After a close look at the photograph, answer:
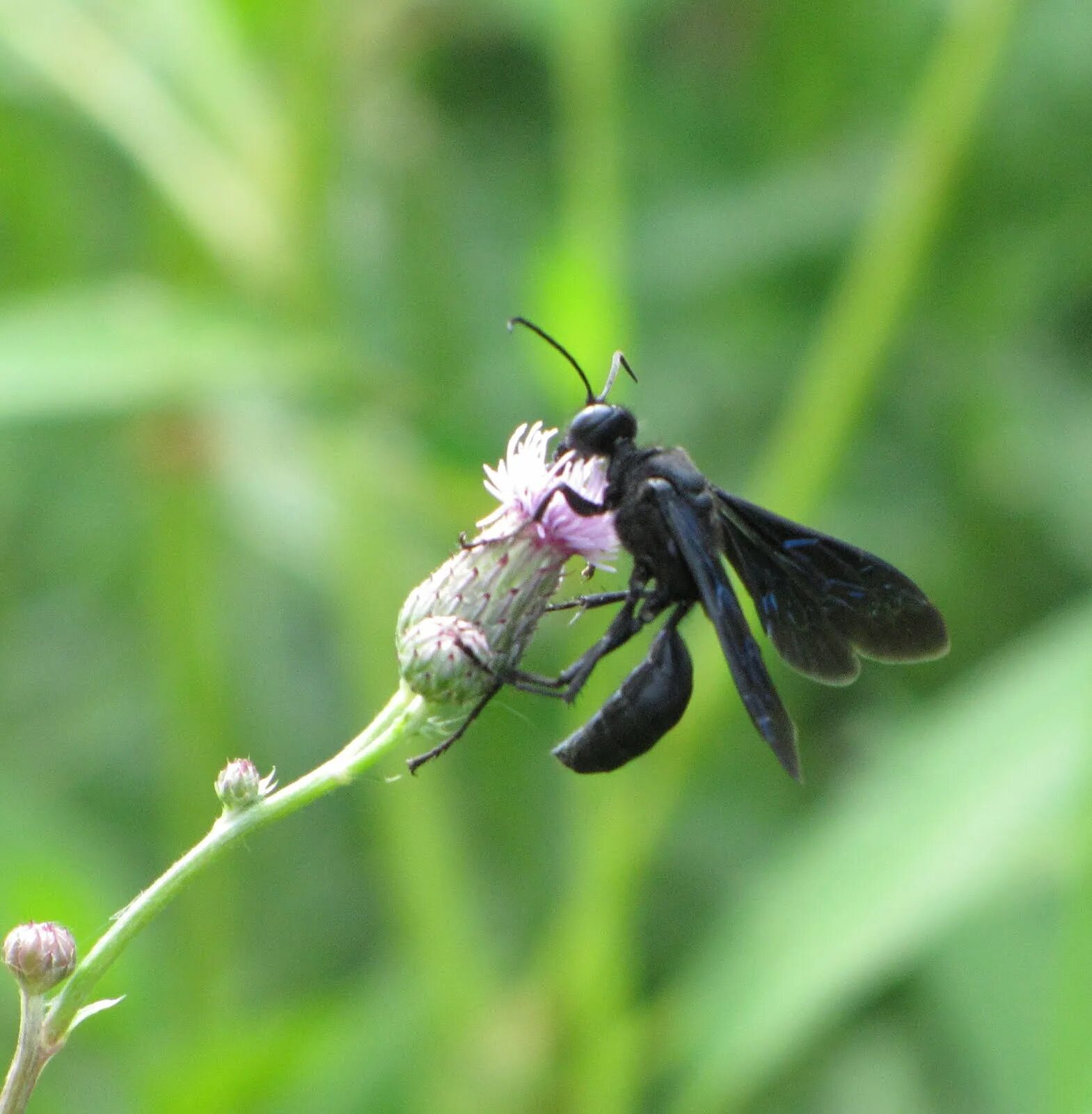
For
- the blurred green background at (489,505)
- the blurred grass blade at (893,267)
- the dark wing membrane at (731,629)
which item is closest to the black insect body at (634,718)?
the dark wing membrane at (731,629)

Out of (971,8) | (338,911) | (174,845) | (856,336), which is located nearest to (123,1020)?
(174,845)

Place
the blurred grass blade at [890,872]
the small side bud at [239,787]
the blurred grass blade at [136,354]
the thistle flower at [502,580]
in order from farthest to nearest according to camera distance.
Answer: the blurred grass blade at [136,354] < the blurred grass blade at [890,872] < the thistle flower at [502,580] < the small side bud at [239,787]

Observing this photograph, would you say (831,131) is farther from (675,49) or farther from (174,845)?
(174,845)

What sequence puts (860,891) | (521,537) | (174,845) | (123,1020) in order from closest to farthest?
1. (521,537)
2. (860,891)
3. (123,1020)
4. (174,845)

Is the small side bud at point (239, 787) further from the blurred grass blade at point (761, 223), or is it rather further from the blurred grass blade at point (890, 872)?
the blurred grass blade at point (761, 223)

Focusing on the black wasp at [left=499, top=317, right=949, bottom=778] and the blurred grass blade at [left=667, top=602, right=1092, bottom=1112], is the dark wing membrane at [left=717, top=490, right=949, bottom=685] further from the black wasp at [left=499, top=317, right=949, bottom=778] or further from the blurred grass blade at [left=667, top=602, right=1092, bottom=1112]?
the blurred grass blade at [left=667, top=602, right=1092, bottom=1112]

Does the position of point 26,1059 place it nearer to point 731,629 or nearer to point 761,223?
point 731,629
